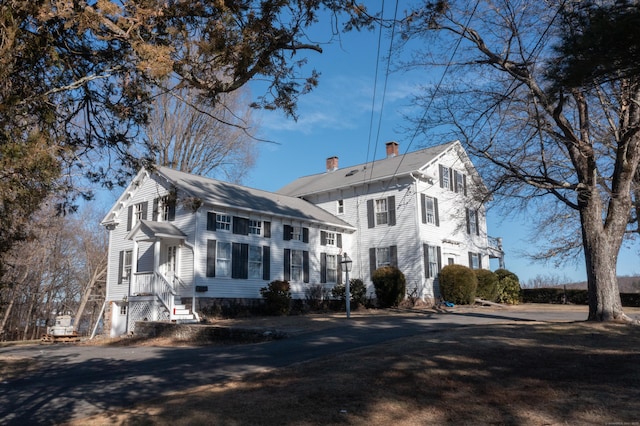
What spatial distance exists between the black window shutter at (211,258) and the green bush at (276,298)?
2.45 metres

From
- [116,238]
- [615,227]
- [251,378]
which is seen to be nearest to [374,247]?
[116,238]

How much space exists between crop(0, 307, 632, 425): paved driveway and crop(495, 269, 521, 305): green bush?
565 inches

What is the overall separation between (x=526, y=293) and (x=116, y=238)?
2348 centimetres

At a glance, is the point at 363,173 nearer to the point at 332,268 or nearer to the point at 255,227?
the point at 332,268

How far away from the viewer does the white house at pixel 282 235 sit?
2006 centimetres

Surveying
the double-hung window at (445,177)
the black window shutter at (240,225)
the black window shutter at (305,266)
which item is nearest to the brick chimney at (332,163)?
the double-hung window at (445,177)

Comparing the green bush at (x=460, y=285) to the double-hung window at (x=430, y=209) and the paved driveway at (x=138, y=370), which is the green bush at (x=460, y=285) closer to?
the double-hung window at (x=430, y=209)

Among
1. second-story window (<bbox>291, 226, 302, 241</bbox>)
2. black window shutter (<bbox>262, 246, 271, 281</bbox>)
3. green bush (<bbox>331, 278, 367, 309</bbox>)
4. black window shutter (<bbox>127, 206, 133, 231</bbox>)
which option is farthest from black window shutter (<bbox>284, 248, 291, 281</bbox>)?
black window shutter (<bbox>127, 206, 133, 231</bbox>)

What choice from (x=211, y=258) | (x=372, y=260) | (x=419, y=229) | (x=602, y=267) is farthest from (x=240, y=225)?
(x=602, y=267)

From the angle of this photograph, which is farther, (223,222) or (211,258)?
(223,222)

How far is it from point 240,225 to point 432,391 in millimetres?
16297

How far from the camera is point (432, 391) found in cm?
632

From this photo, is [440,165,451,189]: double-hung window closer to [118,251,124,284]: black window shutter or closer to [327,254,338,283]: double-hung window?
[327,254,338,283]: double-hung window

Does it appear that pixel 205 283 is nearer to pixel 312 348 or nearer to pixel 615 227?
pixel 312 348
